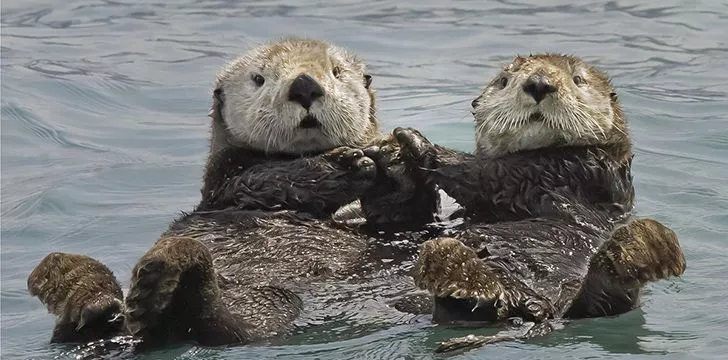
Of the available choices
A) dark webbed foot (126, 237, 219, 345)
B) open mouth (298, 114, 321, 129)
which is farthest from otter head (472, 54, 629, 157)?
dark webbed foot (126, 237, 219, 345)

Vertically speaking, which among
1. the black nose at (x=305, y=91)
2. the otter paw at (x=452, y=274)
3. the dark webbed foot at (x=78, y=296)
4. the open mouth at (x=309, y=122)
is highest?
the black nose at (x=305, y=91)

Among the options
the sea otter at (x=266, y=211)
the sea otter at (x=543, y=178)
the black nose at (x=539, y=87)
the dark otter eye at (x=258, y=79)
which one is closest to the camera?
the sea otter at (x=266, y=211)

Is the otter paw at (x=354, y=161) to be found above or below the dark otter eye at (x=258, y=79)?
below

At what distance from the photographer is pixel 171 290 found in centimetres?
482

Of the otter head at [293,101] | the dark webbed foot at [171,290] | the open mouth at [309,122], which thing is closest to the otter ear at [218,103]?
the otter head at [293,101]

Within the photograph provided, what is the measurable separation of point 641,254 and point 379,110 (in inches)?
225

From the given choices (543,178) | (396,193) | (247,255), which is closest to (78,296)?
(247,255)

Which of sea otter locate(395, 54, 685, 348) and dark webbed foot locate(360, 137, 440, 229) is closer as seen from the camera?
sea otter locate(395, 54, 685, 348)

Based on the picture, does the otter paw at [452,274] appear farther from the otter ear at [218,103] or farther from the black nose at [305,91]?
the otter ear at [218,103]

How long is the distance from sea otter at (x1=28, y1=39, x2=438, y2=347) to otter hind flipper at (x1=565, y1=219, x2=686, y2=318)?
3.61ft

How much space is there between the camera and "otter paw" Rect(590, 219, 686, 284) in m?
4.92

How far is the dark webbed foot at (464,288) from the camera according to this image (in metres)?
4.95

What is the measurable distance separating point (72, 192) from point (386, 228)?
12.4 ft

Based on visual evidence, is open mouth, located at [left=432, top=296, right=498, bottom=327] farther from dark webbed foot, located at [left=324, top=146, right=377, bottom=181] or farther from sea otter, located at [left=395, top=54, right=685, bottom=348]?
dark webbed foot, located at [left=324, top=146, right=377, bottom=181]
